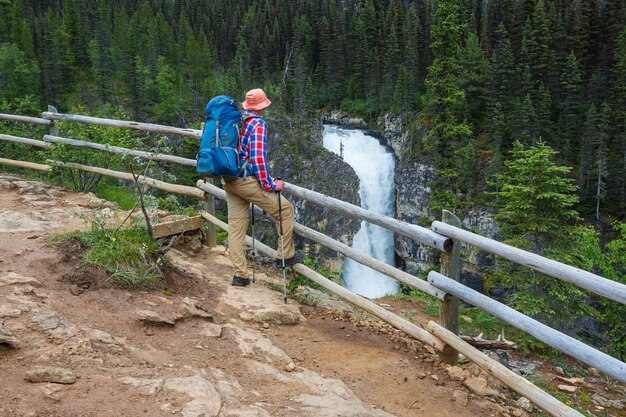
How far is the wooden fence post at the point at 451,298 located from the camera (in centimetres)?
470

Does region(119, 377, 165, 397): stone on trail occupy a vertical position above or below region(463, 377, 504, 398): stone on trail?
above

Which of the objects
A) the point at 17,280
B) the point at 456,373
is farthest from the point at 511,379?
the point at 17,280

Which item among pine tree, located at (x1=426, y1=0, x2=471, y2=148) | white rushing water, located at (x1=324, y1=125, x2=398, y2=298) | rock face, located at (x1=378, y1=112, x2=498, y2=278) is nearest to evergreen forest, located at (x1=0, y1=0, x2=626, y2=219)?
pine tree, located at (x1=426, y1=0, x2=471, y2=148)

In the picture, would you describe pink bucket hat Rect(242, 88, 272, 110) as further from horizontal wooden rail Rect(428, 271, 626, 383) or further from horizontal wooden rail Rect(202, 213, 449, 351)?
horizontal wooden rail Rect(428, 271, 626, 383)

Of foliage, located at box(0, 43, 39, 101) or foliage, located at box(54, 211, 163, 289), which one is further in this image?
foliage, located at box(0, 43, 39, 101)

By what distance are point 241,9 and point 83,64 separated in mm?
39690

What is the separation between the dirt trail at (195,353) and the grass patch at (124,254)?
0.12 metres

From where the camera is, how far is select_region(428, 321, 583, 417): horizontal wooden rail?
12.2 ft

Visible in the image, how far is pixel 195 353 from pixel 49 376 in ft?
3.69

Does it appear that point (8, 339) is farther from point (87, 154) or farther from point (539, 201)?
point (539, 201)

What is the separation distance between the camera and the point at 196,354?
162 inches

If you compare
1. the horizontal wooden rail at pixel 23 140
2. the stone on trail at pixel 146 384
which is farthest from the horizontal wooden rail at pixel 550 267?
the horizontal wooden rail at pixel 23 140

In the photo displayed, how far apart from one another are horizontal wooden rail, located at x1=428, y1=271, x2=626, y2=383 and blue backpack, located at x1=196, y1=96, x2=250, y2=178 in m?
2.19

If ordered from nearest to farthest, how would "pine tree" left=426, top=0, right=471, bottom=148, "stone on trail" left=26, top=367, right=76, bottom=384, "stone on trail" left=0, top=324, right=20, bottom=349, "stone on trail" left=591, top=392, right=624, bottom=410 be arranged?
"stone on trail" left=26, top=367, right=76, bottom=384 < "stone on trail" left=0, top=324, right=20, bottom=349 < "stone on trail" left=591, top=392, right=624, bottom=410 < "pine tree" left=426, top=0, right=471, bottom=148
